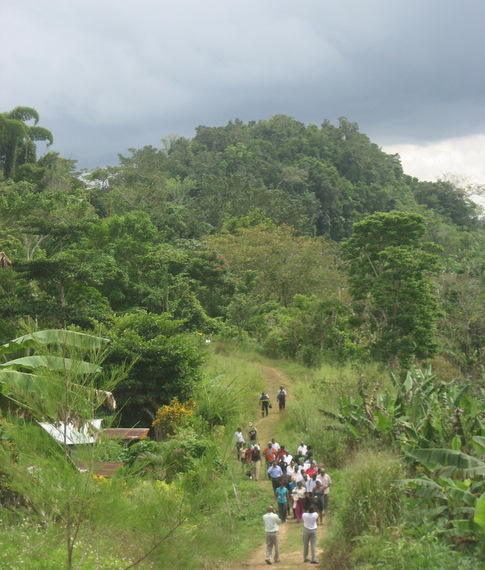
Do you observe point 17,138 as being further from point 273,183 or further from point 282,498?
point 282,498

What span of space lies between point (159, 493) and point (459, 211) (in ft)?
240

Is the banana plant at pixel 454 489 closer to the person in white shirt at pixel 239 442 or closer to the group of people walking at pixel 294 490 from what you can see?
the group of people walking at pixel 294 490

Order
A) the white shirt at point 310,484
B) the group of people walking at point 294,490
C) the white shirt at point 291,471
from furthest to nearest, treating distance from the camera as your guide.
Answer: the white shirt at point 291,471, the white shirt at point 310,484, the group of people walking at point 294,490

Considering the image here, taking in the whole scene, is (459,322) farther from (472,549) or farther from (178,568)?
(178,568)

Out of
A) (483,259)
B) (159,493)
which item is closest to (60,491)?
(159,493)

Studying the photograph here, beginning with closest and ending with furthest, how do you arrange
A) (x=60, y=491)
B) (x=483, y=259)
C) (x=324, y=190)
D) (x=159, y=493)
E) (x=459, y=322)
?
(x=60, y=491), (x=159, y=493), (x=459, y=322), (x=483, y=259), (x=324, y=190)

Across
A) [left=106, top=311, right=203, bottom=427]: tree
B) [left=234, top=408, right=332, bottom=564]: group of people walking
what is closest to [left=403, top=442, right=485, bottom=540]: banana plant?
[left=234, top=408, right=332, bottom=564]: group of people walking

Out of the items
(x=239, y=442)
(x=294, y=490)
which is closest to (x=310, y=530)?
(x=294, y=490)

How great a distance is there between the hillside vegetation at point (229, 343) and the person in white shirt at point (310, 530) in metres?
0.50

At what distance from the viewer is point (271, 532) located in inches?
365

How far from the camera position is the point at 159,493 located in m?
5.76

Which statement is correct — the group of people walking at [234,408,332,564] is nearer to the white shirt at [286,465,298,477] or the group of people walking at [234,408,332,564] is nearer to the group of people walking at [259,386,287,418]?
the white shirt at [286,465,298,477]

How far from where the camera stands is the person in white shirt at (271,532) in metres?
9.13

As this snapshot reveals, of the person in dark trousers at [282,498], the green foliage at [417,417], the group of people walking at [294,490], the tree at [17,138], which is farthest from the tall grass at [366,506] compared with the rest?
the tree at [17,138]
